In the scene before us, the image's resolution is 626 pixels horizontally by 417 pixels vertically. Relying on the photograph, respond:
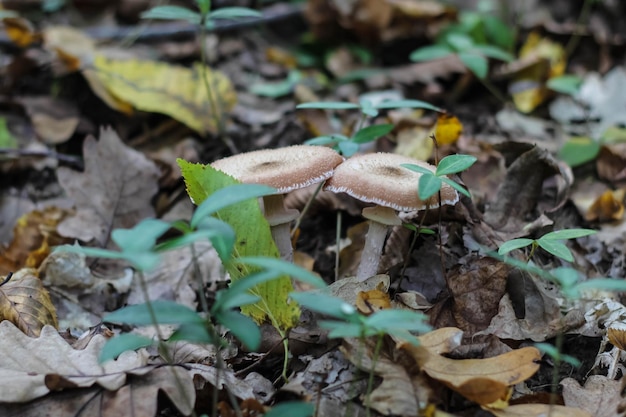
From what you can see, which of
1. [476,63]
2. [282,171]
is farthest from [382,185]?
[476,63]

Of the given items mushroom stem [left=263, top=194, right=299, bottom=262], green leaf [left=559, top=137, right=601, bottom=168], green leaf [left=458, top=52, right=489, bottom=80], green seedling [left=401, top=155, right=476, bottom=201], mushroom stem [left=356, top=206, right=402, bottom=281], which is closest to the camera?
green seedling [left=401, top=155, right=476, bottom=201]

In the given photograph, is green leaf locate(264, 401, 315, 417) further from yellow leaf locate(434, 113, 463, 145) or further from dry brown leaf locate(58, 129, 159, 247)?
yellow leaf locate(434, 113, 463, 145)

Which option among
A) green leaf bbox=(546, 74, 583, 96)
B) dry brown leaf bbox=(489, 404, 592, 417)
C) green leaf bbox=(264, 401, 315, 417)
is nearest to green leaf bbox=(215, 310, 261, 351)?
green leaf bbox=(264, 401, 315, 417)

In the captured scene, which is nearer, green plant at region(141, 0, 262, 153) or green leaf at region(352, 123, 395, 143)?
green leaf at region(352, 123, 395, 143)

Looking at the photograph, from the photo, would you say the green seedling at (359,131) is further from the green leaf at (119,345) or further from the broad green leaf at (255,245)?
the green leaf at (119,345)

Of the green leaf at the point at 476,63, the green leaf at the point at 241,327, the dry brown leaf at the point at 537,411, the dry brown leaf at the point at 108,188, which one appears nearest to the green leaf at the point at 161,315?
the green leaf at the point at 241,327

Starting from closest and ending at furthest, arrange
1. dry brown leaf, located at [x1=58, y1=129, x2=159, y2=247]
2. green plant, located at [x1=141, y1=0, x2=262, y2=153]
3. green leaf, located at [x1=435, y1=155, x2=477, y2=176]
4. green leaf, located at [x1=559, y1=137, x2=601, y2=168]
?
1. green leaf, located at [x1=435, y1=155, x2=477, y2=176]
2. green plant, located at [x1=141, y1=0, x2=262, y2=153]
3. dry brown leaf, located at [x1=58, y1=129, x2=159, y2=247]
4. green leaf, located at [x1=559, y1=137, x2=601, y2=168]
